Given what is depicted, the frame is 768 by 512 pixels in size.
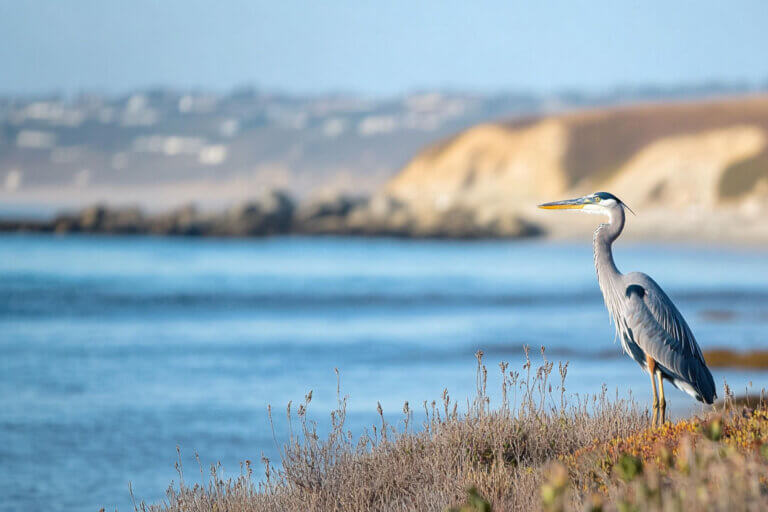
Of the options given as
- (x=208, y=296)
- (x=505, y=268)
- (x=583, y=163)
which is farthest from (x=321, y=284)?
(x=583, y=163)

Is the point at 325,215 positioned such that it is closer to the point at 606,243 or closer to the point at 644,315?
the point at 606,243

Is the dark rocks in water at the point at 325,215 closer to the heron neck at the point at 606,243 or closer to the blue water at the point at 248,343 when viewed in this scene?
the blue water at the point at 248,343

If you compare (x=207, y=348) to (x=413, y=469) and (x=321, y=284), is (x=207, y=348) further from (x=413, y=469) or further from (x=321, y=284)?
(x=321, y=284)

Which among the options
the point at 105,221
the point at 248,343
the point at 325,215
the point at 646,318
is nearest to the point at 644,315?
the point at 646,318

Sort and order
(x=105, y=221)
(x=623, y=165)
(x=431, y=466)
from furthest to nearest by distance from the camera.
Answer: (x=623, y=165), (x=105, y=221), (x=431, y=466)

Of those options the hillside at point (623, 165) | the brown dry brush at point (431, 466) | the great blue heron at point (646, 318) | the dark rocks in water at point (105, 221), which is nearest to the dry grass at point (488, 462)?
the brown dry brush at point (431, 466)

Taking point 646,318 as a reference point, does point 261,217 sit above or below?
above

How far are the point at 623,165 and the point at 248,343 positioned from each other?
264 ft

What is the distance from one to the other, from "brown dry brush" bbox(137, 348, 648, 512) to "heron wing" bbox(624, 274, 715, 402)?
1.75 feet

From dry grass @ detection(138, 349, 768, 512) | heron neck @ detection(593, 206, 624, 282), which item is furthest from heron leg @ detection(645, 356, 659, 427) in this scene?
heron neck @ detection(593, 206, 624, 282)

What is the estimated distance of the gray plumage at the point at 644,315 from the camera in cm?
765

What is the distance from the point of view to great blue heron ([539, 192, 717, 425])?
764 centimetres

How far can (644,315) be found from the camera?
766 centimetres

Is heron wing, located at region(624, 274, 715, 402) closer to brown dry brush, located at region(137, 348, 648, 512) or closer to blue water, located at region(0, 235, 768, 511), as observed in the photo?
blue water, located at region(0, 235, 768, 511)
